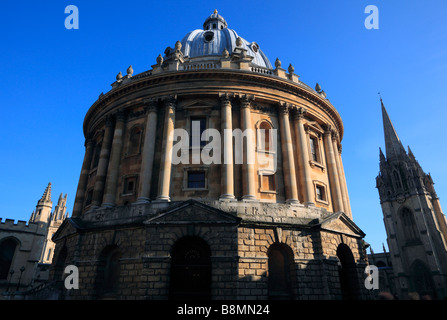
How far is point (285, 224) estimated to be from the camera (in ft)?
62.5

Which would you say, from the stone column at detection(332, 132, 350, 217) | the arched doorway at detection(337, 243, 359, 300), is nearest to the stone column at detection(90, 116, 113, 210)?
the arched doorway at detection(337, 243, 359, 300)

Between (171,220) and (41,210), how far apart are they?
56543mm

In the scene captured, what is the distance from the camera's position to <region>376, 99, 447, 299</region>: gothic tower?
6034 centimetres

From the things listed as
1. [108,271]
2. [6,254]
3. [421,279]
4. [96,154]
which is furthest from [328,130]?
[421,279]

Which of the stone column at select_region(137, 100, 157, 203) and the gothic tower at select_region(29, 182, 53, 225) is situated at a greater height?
the gothic tower at select_region(29, 182, 53, 225)

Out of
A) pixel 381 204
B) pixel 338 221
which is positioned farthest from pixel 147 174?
pixel 381 204

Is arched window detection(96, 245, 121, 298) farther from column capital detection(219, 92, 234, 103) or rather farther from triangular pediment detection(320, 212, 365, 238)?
triangular pediment detection(320, 212, 365, 238)

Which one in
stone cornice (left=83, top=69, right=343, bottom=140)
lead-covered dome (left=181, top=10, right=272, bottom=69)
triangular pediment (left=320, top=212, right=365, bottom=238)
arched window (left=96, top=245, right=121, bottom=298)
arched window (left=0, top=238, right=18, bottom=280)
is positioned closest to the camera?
arched window (left=96, top=245, right=121, bottom=298)

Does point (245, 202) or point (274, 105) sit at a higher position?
point (274, 105)

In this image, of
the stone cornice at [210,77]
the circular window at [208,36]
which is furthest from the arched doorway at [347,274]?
the circular window at [208,36]

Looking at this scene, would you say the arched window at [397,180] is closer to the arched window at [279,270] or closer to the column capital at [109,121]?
the arched window at [279,270]

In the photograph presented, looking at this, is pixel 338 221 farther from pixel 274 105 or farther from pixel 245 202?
pixel 274 105

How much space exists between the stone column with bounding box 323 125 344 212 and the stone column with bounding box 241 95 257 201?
8774 mm

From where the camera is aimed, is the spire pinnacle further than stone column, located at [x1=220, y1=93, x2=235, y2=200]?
Yes
